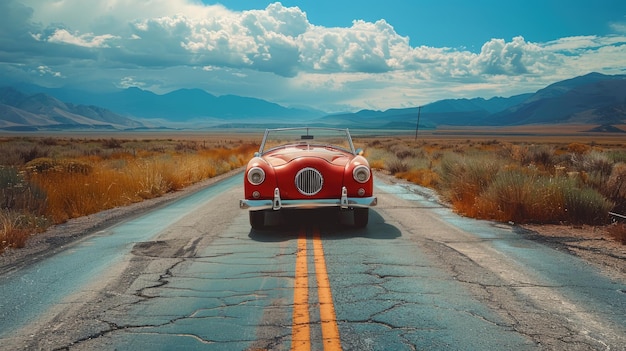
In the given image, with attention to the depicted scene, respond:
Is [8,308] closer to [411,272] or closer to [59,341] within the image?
[59,341]

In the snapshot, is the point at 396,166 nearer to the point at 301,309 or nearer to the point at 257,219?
the point at 257,219

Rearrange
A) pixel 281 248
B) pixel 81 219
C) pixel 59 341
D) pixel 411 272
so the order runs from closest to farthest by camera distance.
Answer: pixel 59 341, pixel 411 272, pixel 281 248, pixel 81 219

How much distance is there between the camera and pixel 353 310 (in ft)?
16.2

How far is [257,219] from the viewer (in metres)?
9.46

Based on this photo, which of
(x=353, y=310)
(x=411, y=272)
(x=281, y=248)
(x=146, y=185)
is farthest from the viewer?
(x=146, y=185)

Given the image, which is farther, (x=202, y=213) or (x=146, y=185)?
(x=146, y=185)

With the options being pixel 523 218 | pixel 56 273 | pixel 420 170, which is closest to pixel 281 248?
pixel 56 273

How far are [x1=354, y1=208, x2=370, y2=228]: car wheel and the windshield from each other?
1659 mm

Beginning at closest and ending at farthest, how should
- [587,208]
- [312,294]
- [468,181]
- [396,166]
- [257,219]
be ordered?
1. [312,294]
2. [257,219]
3. [587,208]
4. [468,181]
5. [396,166]

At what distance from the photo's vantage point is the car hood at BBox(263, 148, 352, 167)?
371 inches

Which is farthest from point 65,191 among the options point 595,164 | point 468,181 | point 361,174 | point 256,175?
point 595,164

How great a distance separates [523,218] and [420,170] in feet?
44.2

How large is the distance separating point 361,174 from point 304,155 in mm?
1041

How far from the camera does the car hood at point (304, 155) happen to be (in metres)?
9.41
